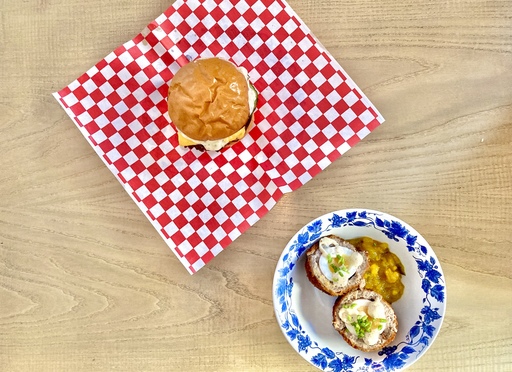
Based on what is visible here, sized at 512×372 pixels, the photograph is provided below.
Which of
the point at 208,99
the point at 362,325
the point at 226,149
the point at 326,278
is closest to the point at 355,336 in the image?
the point at 362,325

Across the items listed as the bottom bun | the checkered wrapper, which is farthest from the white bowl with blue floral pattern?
the bottom bun

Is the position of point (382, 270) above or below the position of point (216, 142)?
below

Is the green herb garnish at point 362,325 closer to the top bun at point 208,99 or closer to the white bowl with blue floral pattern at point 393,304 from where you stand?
the white bowl with blue floral pattern at point 393,304

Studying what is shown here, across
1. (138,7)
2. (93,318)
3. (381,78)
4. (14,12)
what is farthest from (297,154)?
(14,12)

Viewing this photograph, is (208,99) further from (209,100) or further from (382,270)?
(382,270)

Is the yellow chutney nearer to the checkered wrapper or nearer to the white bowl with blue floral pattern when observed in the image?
the white bowl with blue floral pattern
